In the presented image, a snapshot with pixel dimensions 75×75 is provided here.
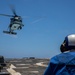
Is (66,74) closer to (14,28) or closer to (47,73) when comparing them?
(47,73)

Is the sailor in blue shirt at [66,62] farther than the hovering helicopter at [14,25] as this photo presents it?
No

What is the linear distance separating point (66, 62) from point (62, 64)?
0.19 feet

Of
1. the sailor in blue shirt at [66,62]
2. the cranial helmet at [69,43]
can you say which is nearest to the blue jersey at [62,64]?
the sailor in blue shirt at [66,62]

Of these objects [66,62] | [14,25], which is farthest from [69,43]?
[14,25]

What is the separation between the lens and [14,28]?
53.7 metres

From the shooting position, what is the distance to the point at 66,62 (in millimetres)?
2857

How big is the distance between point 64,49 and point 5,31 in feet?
170

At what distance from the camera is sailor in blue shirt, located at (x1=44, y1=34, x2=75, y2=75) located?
2.80 metres

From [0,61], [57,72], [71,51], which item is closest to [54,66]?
[57,72]

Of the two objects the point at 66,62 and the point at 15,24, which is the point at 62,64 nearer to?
the point at 66,62

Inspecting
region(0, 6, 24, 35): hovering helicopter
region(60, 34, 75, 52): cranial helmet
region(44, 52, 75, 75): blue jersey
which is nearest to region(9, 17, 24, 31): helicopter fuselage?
region(0, 6, 24, 35): hovering helicopter

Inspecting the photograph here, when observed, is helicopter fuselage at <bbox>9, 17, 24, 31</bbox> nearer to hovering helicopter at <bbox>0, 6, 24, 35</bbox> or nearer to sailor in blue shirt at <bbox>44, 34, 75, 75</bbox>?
hovering helicopter at <bbox>0, 6, 24, 35</bbox>

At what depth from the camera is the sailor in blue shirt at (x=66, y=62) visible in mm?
2805

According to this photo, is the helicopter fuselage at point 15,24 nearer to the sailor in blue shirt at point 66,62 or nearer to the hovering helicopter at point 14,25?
the hovering helicopter at point 14,25
